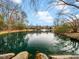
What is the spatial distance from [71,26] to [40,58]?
40223mm

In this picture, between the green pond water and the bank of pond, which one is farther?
the green pond water

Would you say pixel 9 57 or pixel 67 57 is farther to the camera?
pixel 9 57

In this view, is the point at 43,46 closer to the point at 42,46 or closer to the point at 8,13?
the point at 42,46

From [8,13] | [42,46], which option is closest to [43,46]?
[42,46]

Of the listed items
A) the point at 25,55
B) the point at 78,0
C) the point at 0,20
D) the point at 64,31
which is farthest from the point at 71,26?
the point at 25,55

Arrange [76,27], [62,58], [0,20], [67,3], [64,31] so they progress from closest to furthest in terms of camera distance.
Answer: [62,58], [67,3], [0,20], [76,27], [64,31]

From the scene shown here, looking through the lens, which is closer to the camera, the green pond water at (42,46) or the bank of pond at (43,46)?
the bank of pond at (43,46)

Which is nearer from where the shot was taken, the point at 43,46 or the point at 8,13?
the point at 43,46

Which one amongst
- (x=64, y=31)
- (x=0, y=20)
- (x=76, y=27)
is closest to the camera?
(x=0, y=20)

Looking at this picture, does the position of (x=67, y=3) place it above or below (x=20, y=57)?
above

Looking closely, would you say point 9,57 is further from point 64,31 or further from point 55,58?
point 64,31

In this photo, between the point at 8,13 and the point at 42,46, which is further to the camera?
the point at 8,13

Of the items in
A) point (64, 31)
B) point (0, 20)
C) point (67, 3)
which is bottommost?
point (64, 31)

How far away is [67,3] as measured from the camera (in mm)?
9016
